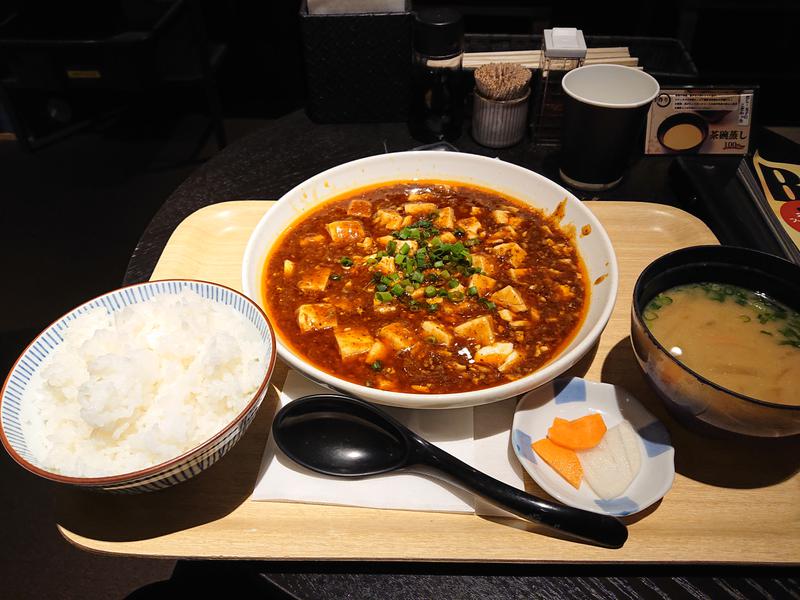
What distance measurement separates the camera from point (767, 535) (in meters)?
1.55

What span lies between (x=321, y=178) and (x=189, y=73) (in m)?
3.40

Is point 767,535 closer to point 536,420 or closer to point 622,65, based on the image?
point 536,420

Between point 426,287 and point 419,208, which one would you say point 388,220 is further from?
point 426,287

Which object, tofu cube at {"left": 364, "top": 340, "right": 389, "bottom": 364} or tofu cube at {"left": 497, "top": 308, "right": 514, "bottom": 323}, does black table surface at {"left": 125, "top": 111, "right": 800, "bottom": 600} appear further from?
tofu cube at {"left": 497, "top": 308, "right": 514, "bottom": 323}

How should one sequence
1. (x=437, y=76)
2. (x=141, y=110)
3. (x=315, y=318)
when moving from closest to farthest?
Result: (x=315, y=318), (x=437, y=76), (x=141, y=110)

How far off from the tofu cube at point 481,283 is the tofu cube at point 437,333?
234 millimetres

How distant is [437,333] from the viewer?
1.98 meters

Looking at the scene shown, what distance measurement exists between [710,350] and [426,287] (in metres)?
0.94

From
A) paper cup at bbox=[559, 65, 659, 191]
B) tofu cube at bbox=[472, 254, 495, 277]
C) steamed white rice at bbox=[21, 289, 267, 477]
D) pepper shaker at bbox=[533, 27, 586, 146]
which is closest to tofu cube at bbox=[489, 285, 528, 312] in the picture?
tofu cube at bbox=[472, 254, 495, 277]

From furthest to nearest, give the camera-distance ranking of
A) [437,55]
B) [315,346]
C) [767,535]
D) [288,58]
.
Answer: [288,58]
[437,55]
[315,346]
[767,535]

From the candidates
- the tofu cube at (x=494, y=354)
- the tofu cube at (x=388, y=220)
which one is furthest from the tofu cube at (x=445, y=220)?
the tofu cube at (x=494, y=354)

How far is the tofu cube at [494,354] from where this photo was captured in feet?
6.26

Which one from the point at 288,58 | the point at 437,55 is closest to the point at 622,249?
the point at 437,55

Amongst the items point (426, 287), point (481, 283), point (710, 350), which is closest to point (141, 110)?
point (426, 287)
